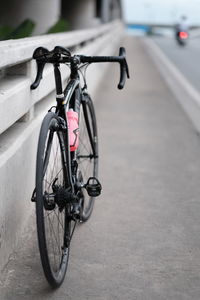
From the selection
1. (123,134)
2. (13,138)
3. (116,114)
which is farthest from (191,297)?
(116,114)

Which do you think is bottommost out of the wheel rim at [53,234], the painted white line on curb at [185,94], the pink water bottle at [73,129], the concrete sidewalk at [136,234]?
the painted white line on curb at [185,94]

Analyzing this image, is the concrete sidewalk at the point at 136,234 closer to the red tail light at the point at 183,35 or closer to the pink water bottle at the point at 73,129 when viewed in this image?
the pink water bottle at the point at 73,129

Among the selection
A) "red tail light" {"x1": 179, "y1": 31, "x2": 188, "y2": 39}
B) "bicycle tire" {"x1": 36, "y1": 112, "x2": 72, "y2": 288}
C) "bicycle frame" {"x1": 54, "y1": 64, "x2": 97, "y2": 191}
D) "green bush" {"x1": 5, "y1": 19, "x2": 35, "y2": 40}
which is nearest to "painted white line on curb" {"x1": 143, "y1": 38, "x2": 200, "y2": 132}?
"green bush" {"x1": 5, "y1": 19, "x2": 35, "y2": 40}

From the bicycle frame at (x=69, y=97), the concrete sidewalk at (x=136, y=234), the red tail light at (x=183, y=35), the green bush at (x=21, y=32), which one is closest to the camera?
the concrete sidewalk at (x=136, y=234)

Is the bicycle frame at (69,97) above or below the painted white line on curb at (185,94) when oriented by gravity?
above

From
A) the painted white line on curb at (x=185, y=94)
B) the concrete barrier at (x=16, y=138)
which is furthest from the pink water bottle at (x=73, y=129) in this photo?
the painted white line on curb at (x=185, y=94)

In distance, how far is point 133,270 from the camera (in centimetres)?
378

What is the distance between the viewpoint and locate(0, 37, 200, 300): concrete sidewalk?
11.5 ft

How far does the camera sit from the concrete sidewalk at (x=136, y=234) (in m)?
3.51

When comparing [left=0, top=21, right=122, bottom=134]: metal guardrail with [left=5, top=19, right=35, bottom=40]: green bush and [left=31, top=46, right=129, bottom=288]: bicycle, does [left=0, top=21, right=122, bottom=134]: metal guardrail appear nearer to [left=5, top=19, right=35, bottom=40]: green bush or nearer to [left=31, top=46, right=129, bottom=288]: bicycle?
[left=31, top=46, right=129, bottom=288]: bicycle

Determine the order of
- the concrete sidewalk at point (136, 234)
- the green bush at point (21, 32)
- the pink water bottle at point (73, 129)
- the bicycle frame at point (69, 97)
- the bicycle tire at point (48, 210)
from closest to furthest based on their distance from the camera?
the bicycle tire at point (48, 210) → the concrete sidewalk at point (136, 234) → the bicycle frame at point (69, 97) → the pink water bottle at point (73, 129) → the green bush at point (21, 32)

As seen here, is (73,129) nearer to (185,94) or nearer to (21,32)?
(21,32)

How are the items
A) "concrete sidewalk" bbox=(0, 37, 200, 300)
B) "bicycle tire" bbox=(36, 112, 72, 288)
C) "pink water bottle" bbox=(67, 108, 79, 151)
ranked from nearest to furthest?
"bicycle tire" bbox=(36, 112, 72, 288) < "concrete sidewalk" bbox=(0, 37, 200, 300) < "pink water bottle" bbox=(67, 108, 79, 151)

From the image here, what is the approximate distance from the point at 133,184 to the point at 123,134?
2575mm
